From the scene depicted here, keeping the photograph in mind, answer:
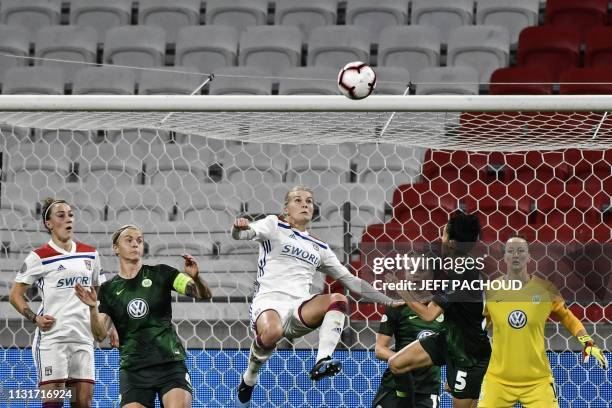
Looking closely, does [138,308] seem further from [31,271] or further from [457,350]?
[457,350]

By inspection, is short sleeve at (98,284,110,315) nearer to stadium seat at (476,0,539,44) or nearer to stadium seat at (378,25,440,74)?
stadium seat at (378,25,440,74)

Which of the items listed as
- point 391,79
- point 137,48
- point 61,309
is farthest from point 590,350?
point 137,48

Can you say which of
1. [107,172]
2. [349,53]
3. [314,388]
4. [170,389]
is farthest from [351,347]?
[349,53]

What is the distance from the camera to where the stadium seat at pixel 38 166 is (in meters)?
8.96

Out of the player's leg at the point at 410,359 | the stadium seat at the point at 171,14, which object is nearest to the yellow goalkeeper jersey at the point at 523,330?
the player's leg at the point at 410,359

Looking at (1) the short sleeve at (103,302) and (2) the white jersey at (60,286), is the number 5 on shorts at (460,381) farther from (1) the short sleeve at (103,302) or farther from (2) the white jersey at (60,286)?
(2) the white jersey at (60,286)

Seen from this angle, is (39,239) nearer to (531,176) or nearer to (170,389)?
(170,389)

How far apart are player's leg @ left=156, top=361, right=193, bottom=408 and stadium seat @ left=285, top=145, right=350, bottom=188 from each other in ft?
9.25

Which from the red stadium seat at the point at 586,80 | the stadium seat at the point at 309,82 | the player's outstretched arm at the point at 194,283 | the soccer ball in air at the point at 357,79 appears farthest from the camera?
the stadium seat at the point at 309,82

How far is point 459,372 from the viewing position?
6.54 m

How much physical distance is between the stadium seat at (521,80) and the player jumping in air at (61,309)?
423 centimetres

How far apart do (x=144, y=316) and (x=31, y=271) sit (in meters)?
0.86

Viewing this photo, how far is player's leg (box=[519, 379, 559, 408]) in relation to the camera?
20.6ft

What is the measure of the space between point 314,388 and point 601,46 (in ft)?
14.6
